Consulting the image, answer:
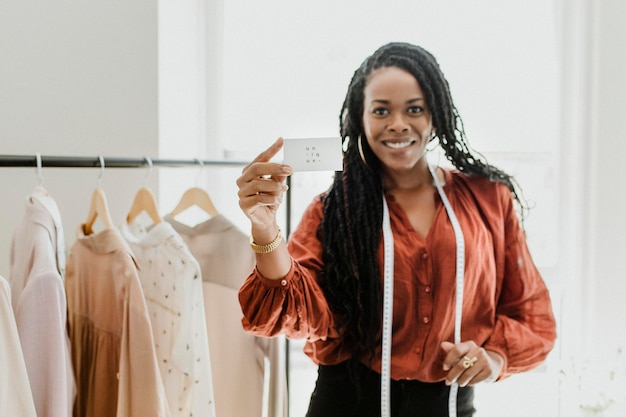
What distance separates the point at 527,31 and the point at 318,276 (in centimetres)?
119

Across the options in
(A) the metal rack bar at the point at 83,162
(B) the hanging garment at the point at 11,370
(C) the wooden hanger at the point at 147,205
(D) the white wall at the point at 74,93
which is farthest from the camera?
(D) the white wall at the point at 74,93

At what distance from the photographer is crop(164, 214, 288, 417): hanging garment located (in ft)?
4.85

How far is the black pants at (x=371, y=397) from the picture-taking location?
133 cm

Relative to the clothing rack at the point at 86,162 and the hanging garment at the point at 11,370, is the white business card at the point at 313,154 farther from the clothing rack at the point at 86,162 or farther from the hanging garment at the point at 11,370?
the hanging garment at the point at 11,370

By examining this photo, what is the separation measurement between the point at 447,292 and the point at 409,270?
3.4 inches

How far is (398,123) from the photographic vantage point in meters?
1.31

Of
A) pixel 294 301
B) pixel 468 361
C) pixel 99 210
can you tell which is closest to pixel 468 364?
pixel 468 361

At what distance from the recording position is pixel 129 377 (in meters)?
1.19

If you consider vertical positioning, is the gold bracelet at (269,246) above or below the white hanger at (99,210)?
below

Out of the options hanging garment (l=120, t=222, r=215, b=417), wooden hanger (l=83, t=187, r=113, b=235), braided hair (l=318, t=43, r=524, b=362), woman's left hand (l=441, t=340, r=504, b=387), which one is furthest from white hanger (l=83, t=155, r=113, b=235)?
woman's left hand (l=441, t=340, r=504, b=387)

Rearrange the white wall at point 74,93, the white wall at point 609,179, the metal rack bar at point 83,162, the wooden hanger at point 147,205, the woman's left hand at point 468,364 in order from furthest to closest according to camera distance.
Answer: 1. the white wall at point 609,179
2. the white wall at point 74,93
3. the wooden hanger at point 147,205
4. the woman's left hand at point 468,364
5. the metal rack bar at point 83,162

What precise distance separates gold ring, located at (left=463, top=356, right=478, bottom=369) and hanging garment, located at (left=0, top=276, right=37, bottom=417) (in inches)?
30.1

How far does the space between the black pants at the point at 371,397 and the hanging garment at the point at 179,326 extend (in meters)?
0.24

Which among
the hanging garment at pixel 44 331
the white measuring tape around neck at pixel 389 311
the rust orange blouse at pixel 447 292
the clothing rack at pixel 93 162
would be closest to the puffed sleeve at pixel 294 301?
the rust orange blouse at pixel 447 292
